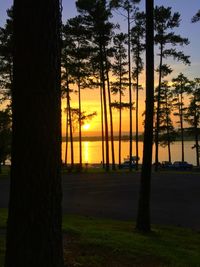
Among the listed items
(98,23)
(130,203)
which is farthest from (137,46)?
(130,203)

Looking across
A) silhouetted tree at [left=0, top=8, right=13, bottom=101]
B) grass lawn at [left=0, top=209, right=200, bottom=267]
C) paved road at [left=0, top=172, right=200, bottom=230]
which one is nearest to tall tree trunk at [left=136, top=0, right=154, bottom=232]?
grass lawn at [left=0, top=209, right=200, bottom=267]

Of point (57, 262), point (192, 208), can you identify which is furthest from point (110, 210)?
point (57, 262)

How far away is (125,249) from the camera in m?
8.48

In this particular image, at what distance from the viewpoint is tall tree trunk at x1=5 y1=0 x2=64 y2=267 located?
4.61 meters

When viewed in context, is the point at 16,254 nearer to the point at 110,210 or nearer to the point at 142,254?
the point at 142,254

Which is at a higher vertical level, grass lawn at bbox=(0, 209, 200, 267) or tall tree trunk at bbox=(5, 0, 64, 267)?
tall tree trunk at bbox=(5, 0, 64, 267)

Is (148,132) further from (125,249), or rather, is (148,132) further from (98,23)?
(98,23)

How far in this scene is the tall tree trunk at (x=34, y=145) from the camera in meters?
4.61

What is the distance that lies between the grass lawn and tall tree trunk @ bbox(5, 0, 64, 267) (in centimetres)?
224

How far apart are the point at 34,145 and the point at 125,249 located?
174 inches

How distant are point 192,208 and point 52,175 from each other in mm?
14642

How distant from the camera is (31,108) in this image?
15.2 ft

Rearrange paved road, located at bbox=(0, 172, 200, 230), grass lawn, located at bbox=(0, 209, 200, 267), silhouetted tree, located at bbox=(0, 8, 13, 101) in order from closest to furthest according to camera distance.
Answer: grass lawn, located at bbox=(0, 209, 200, 267), paved road, located at bbox=(0, 172, 200, 230), silhouetted tree, located at bbox=(0, 8, 13, 101)

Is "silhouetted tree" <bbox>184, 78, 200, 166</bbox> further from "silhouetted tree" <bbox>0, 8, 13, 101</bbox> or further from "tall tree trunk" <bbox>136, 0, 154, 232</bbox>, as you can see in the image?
"tall tree trunk" <bbox>136, 0, 154, 232</bbox>
